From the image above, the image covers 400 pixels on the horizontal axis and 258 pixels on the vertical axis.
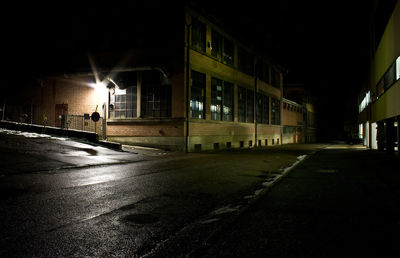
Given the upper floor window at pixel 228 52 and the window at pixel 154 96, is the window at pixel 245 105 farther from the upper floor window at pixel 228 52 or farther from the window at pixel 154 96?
the window at pixel 154 96

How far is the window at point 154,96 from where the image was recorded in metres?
23.2

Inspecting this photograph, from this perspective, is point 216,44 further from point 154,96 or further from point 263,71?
point 263,71

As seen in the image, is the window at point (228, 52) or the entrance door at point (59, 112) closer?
the entrance door at point (59, 112)

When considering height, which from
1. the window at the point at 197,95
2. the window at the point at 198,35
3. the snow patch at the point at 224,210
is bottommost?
the snow patch at the point at 224,210

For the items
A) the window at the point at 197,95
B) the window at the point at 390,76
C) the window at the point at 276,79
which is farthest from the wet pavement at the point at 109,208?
the window at the point at 276,79

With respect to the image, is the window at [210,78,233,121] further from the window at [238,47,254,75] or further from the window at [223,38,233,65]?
the window at [238,47,254,75]

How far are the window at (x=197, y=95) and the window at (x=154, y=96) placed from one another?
1.99m

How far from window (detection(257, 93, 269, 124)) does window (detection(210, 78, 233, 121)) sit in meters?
8.61

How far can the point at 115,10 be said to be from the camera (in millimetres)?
23609

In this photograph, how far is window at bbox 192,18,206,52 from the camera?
2433cm

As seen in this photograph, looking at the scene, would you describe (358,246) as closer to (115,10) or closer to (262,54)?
(115,10)

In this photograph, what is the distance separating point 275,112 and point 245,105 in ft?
40.6

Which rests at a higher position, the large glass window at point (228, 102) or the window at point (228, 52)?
the window at point (228, 52)

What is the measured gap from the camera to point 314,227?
15.4ft
